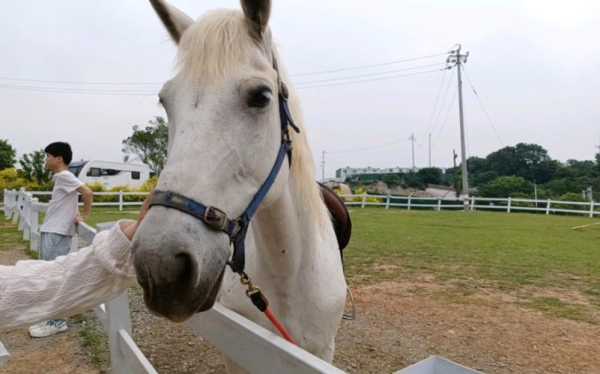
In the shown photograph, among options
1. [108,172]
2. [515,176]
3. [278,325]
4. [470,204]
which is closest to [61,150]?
[278,325]

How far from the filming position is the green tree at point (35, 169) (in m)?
22.7

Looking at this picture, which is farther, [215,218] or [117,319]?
[117,319]

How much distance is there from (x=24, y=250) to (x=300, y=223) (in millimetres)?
7717

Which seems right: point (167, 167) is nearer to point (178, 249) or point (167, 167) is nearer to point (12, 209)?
point (178, 249)

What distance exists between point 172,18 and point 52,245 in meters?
3.64

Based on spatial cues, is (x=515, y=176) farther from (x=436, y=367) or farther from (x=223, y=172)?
(x=223, y=172)

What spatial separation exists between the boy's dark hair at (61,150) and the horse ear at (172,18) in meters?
3.17

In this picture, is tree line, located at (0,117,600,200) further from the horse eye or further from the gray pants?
the horse eye

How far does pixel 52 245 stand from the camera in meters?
4.07

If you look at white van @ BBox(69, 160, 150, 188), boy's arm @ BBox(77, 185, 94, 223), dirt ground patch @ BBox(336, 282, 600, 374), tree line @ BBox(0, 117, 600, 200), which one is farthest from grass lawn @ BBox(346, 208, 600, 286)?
white van @ BBox(69, 160, 150, 188)

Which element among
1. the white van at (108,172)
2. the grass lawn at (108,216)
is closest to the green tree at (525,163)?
the white van at (108,172)

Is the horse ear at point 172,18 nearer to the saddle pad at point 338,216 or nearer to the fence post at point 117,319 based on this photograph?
the fence post at point 117,319

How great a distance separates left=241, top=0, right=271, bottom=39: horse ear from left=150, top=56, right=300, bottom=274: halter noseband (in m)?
0.14

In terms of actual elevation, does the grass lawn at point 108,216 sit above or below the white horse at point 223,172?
below
